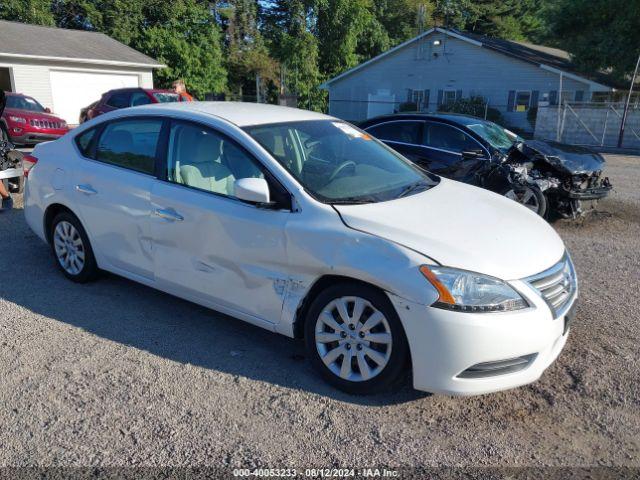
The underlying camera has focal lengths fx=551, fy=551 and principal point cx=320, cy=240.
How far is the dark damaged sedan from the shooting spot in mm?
7641

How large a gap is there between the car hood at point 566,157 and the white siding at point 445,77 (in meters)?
20.8

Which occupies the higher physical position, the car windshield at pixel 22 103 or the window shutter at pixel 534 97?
the car windshield at pixel 22 103

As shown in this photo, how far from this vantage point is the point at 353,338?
3281 millimetres

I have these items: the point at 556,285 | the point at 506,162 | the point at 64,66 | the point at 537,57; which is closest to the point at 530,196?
the point at 506,162

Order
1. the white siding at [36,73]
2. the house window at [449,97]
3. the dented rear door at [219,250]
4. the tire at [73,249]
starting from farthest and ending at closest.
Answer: the house window at [449,97] → the white siding at [36,73] → the tire at [73,249] → the dented rear door at [219,250]

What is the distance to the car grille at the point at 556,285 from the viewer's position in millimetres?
3121

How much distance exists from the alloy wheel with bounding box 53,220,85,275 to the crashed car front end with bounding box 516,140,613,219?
18.9ft

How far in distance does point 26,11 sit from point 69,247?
33001mm

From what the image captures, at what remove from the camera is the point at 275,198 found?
3531 mm

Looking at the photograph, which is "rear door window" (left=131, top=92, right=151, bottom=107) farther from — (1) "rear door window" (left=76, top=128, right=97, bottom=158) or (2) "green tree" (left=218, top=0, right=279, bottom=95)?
(2) "green tree" (left=218, top=0, right=279, bottom=95)

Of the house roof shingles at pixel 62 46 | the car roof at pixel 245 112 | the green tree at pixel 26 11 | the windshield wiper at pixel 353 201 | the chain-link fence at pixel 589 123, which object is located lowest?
the chain-link fence at pixel 589 123

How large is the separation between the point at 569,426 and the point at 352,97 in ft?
109

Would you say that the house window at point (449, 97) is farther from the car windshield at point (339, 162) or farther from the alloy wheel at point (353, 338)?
the alloy wheel at point (353, 338)

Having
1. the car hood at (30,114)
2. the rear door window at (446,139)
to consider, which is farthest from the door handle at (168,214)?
the car hood at (30,114)
